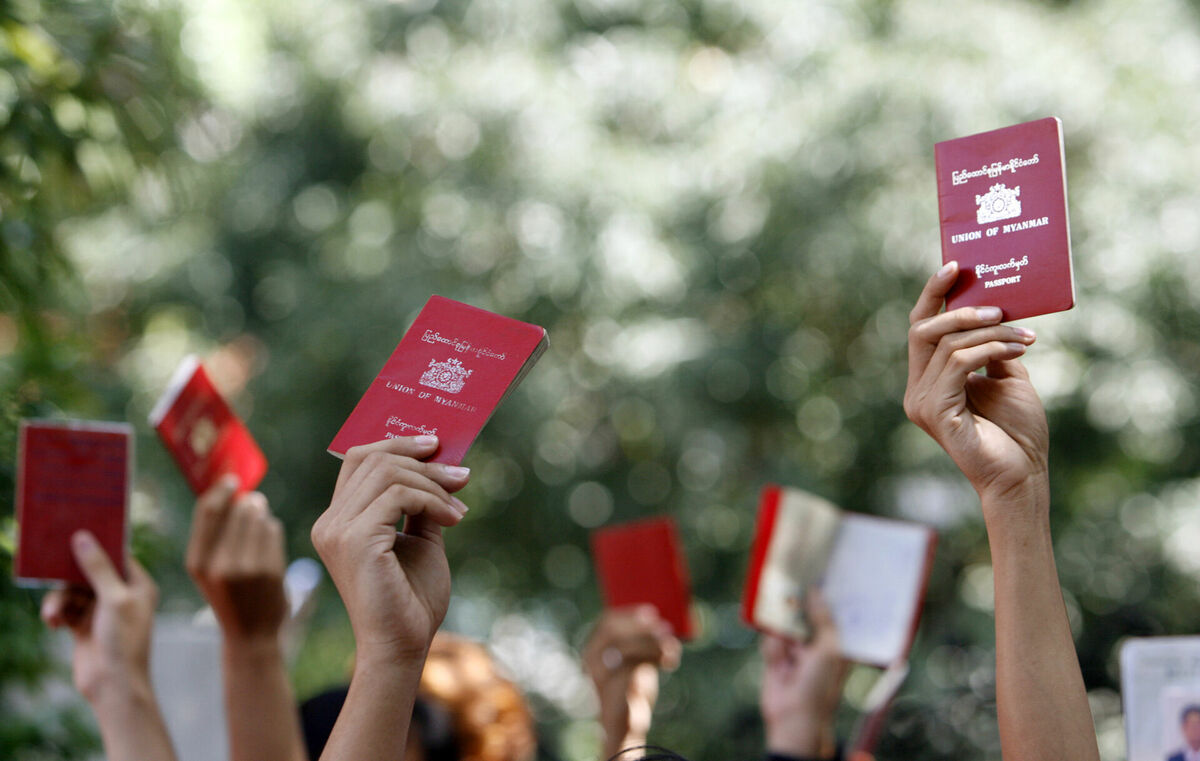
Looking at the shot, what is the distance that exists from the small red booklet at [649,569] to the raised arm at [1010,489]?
54.4 inches

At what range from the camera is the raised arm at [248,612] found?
172 cm

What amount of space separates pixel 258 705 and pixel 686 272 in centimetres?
295

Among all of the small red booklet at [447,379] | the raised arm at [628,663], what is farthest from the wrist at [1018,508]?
the raised arm at [628,663]

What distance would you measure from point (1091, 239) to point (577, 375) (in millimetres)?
2120

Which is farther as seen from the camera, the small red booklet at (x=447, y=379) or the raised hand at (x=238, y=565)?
the raised hand at (x=238, y=565)

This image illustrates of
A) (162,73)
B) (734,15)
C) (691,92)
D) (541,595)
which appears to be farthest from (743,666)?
(162,73)

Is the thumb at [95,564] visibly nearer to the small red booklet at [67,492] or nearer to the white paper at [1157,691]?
the small red booklet at [67,492]

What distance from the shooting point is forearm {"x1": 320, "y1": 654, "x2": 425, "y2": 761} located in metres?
1.12

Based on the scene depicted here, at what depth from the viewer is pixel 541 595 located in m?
4.97

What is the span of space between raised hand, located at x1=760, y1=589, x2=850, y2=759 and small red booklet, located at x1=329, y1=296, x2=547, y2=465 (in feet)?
4.12

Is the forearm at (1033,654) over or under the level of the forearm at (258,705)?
over

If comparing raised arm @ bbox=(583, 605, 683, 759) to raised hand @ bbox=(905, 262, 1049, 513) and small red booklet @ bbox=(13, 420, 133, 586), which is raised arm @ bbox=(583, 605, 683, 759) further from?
raised hand @ bbox=(905, 262, 1049, 513)

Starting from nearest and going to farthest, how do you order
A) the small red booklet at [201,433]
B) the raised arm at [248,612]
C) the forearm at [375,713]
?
the forearm at [375,713], the raised arm at [248,612], the small red booklet at [201,433]

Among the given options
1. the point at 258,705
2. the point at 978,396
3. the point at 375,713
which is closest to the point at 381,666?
the point at 375,713
